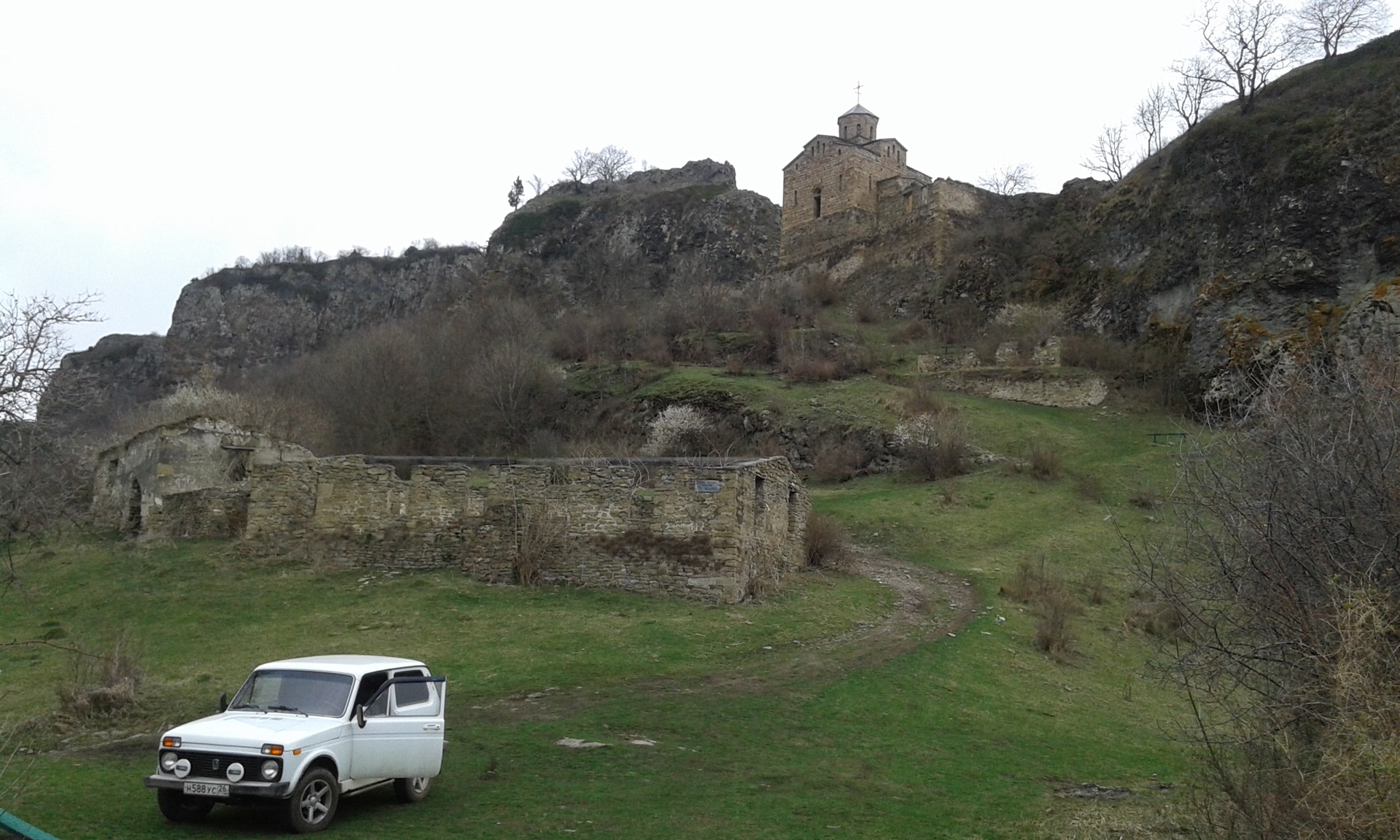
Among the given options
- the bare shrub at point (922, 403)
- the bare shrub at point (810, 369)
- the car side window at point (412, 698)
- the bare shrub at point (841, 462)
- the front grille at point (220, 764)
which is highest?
the bare shrub at point (810, 369)

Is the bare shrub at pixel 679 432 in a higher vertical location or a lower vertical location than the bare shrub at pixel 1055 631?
higher

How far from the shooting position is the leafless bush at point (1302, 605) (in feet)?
18.0

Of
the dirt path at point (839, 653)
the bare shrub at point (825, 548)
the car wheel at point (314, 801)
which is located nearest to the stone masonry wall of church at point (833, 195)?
the bare shrub at point (825, 548)

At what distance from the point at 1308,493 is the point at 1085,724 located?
22.7ft

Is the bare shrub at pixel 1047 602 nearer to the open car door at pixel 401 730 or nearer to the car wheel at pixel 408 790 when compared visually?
the open car door at pixel 401 730

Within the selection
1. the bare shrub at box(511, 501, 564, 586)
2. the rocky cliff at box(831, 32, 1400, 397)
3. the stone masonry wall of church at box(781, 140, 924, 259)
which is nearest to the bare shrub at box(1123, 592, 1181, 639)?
the bare shrub at box(511, 501, 564, 586)

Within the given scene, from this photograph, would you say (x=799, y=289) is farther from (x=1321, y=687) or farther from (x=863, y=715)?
(x=1321, y=687)

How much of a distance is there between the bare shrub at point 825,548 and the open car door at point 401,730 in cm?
1337

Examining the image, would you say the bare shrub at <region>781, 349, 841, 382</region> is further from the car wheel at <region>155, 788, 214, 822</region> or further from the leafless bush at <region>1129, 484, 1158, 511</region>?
the car wheel at <region>155, 788, 214, 822</region>

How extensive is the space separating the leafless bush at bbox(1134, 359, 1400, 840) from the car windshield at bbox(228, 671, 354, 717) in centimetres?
640

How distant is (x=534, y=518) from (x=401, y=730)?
33.1ft

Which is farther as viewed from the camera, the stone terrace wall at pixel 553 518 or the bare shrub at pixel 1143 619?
the stone terrace wall at pixel 553 518

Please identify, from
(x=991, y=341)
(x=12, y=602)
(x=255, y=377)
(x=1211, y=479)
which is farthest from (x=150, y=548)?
(x=255, y=377)

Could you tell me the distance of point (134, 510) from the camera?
81.3ft
